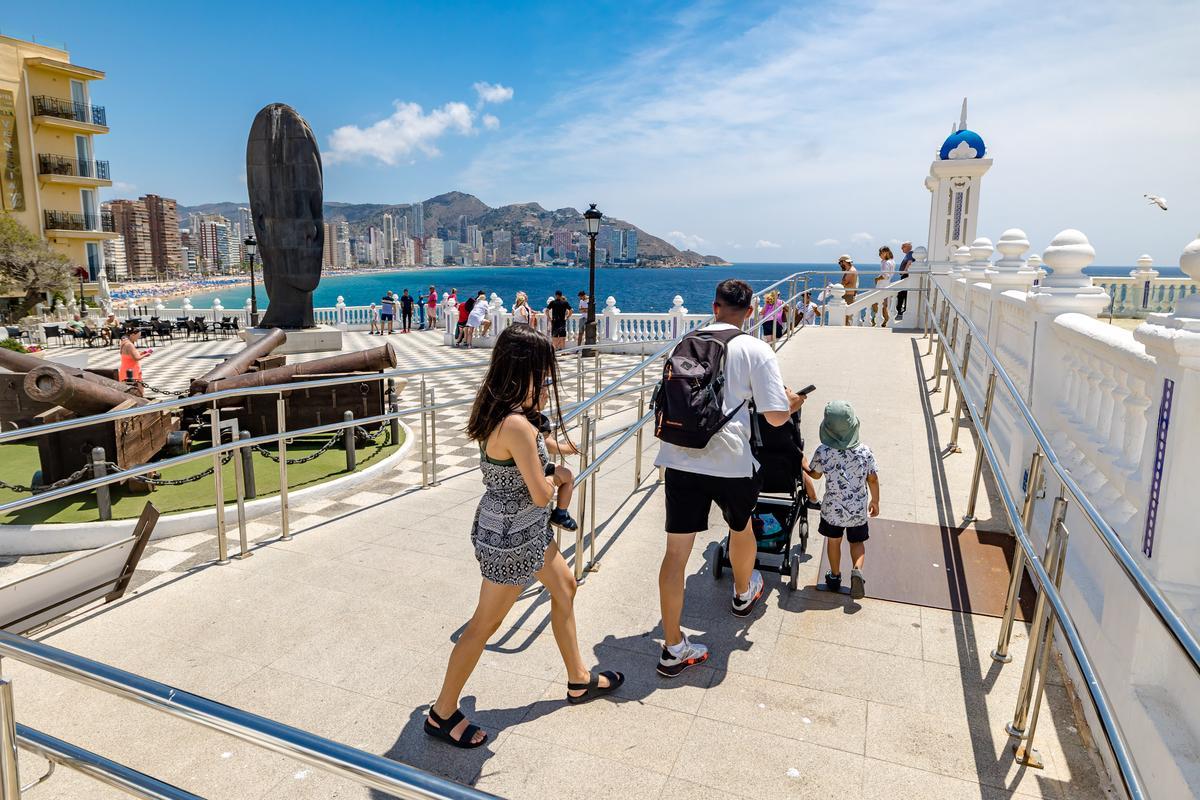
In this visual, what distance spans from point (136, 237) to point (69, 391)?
639 feet

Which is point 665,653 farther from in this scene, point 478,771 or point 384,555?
point 384,555

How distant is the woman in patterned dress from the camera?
A: 275 centimetres

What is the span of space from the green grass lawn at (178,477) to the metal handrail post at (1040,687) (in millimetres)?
6156

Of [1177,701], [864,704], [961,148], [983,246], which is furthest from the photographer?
[961,148]

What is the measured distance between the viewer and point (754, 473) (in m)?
3.56

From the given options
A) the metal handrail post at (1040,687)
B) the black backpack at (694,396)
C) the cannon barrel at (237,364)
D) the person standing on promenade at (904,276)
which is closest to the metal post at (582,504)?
the black backpack at (694,396)

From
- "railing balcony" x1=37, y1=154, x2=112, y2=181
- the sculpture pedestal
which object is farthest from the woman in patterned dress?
"railing balcony" x1=37, y1=154, x2=112, y2=181

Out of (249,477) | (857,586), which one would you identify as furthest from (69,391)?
(857,586)

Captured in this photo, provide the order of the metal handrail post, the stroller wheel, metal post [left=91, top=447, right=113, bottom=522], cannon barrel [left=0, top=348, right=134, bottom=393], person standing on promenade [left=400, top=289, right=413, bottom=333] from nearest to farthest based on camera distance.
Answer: the metal handrail post, the stroller wheel, metal post [left=91, top=447, right=113, bottom=522], cannon barrel [left=0, top=348, right=134, bottom=393], person standing on promenade [left=400, top=289, right=413, bottom=333]

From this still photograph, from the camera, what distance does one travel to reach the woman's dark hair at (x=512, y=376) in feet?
9.01

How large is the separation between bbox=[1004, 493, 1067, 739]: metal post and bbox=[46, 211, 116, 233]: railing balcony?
4902 cm

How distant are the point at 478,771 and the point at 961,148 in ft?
52.9

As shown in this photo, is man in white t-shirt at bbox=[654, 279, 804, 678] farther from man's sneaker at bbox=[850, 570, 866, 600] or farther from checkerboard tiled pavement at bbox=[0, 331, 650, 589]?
checkerboard tiled pavement at bbox=[0, 331, 650, 589]

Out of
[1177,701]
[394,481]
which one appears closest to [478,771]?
[1177,701]
